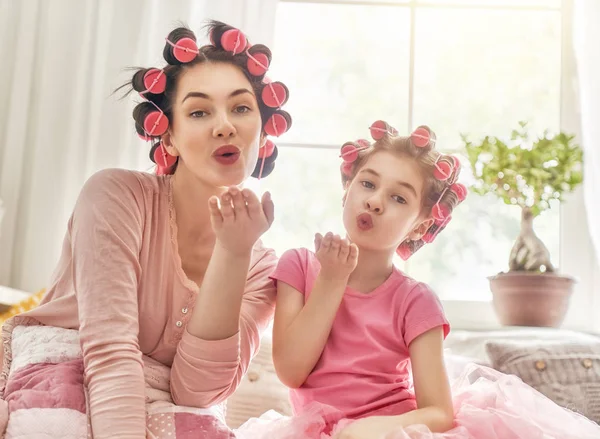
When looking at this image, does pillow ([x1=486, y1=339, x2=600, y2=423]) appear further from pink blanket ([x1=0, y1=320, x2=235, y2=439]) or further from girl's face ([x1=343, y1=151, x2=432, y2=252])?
pink blanket ([x1=0, y1=320, x2=235, y2=439])

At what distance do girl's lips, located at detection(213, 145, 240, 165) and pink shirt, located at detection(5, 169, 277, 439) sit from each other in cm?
16

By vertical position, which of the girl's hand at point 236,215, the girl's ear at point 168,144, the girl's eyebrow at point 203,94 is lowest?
the girl's hand at point 236,215

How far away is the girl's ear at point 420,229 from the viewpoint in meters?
1.66

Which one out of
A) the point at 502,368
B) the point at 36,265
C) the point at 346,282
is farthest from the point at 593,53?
the point at 36,265

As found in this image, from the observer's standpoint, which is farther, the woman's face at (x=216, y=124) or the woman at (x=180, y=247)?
the woman's face at (x=216, y=124)

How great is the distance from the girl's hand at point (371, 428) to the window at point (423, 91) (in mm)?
1525

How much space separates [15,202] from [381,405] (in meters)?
1.72

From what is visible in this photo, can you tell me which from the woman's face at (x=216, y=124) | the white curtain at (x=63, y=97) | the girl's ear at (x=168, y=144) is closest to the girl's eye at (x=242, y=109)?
the woman's face at (x=216, y=124)

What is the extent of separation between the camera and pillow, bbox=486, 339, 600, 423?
2.08 m

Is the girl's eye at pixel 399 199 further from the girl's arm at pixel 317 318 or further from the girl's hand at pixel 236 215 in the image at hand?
the girl's hand at pixel 236 215

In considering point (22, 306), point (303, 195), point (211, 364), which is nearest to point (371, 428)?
point (211, 364)

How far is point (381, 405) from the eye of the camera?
1.47 m

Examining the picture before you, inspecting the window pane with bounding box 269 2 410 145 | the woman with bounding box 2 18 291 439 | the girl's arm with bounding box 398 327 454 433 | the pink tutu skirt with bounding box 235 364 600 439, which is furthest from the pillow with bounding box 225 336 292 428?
the window pane with bounding box 269 2 410 145

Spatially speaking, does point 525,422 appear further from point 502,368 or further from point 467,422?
point 502,368
